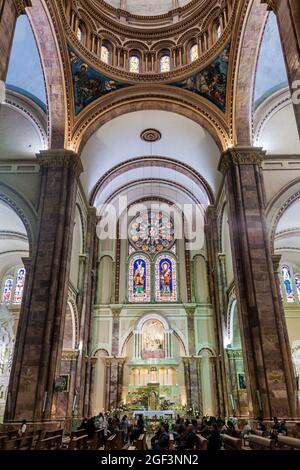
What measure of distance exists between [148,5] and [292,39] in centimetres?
1528

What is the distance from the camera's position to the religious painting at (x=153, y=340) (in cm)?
2227

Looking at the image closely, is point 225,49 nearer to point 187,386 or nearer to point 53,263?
point 53,263

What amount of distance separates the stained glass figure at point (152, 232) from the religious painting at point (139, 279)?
88cm

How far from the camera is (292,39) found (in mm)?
7285

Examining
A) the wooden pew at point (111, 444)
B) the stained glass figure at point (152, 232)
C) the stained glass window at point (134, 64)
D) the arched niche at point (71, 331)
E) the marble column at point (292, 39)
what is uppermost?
the stained glass window at point (134, 64)

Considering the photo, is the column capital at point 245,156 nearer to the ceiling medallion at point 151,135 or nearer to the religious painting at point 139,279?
the ceiling medallion at point 151,135

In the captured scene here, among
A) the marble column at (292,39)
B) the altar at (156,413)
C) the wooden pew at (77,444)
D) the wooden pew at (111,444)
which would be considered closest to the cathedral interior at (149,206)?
the marble column at (292,39)

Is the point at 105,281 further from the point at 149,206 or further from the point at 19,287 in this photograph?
the point at 149,206

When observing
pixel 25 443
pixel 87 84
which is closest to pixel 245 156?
pixel 87 84

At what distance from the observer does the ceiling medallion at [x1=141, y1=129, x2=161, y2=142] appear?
1998 centimetres

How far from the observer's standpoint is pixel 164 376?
2158 centimetres

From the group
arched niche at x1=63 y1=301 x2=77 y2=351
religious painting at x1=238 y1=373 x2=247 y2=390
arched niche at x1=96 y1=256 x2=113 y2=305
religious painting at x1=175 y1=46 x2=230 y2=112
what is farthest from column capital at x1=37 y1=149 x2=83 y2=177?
religious painting at x1=238 y1=373 x2=247 y2=390

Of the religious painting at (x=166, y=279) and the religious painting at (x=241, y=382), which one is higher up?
the religious painting at (x=166, y=279)
